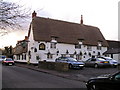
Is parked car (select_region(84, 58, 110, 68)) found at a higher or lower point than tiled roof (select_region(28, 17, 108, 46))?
lower

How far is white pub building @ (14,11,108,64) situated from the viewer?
113ft

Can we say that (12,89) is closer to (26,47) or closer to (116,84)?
(116,84)

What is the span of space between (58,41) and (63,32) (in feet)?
13.3

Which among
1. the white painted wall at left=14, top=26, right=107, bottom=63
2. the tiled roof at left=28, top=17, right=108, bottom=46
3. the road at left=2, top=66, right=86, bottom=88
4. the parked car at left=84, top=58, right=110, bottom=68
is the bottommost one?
the road at left=2, top=66, right=86, bottom=88

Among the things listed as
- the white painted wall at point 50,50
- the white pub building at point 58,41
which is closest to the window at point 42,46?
the white pub building at point 58,41

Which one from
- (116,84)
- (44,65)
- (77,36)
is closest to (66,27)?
(77,36)

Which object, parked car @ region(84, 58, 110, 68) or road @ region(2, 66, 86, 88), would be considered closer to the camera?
road @ region(2, 66, 86, 88)

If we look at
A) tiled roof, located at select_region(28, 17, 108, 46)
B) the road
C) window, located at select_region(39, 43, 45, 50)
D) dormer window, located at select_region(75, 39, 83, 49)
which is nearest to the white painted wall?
window, located at select_region(39, 43, 45, 50)

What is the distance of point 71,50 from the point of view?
126ft

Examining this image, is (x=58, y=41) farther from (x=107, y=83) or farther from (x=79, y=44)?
(x=107, y=83)

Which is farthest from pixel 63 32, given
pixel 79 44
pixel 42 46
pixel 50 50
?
pixel 42 46

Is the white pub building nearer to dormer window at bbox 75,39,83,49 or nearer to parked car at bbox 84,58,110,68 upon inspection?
dormer window at bbox 75,39,83,49

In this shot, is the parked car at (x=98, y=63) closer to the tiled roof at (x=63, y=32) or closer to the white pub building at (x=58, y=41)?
the white pub building at (x=58, y=41)

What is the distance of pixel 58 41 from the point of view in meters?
36.5
